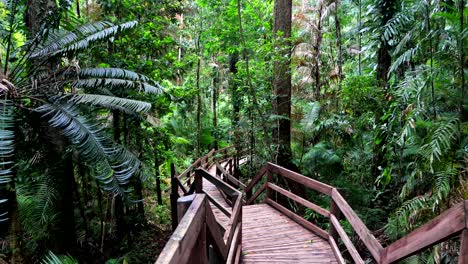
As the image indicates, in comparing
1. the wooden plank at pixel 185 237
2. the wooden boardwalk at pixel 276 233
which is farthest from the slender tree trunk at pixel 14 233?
the wooden plank at pixel 185 237

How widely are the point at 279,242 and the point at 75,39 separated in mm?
4702

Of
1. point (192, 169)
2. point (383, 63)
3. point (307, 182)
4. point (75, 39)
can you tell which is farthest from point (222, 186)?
point (192, 169)

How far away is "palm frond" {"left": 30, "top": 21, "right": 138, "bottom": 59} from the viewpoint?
5023 millimetres

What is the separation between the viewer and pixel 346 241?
368 cm

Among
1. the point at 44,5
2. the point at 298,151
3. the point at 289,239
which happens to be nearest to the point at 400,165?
the point at 289,239

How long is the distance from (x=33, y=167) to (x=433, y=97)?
6521mm

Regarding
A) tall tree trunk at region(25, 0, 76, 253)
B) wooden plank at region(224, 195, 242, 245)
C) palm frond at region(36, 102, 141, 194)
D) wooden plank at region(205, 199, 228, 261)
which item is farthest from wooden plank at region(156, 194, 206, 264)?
tall tree trunk at region(25, 0, 76, 253)

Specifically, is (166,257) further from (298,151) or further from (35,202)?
(298,151)

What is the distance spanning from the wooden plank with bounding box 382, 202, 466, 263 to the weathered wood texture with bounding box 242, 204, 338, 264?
183 cm

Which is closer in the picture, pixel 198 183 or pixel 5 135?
pixel 5 135

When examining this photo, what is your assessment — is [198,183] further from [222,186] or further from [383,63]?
[383,63]

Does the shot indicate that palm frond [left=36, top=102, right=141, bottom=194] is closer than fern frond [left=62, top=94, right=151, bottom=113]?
Yes

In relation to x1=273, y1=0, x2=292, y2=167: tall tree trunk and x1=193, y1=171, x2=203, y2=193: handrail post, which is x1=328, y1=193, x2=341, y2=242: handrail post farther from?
x1=273, y1=0, x2=292, y2=167: tall tree trunk

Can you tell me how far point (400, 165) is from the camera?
5.11 meters
